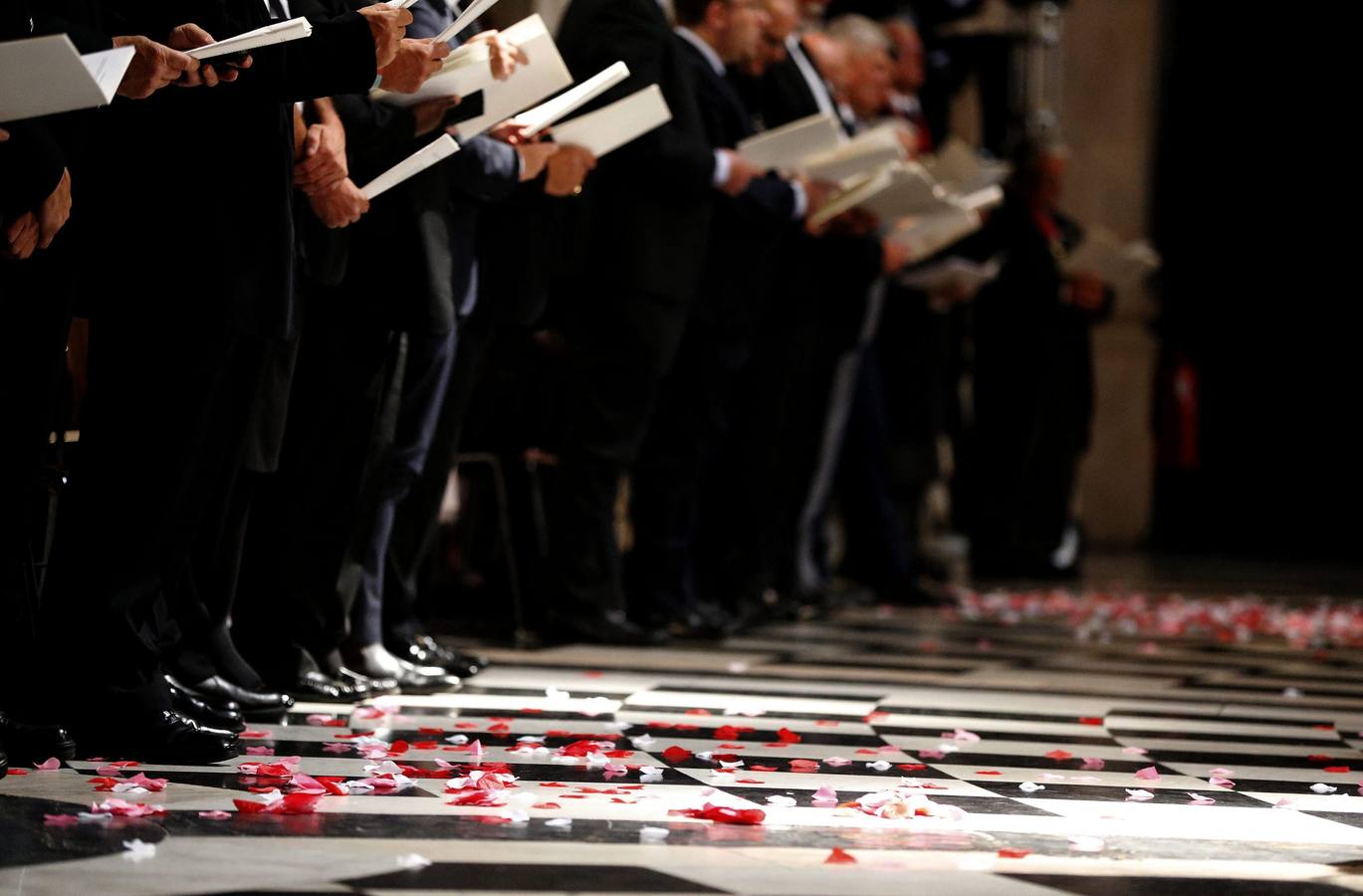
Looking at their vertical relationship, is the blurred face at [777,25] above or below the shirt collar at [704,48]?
above

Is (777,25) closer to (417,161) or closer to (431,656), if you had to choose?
(431,656)

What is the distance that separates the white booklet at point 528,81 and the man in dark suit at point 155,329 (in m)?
0.65

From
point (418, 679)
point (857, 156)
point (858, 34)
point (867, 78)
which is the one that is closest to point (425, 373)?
point (418, 679)

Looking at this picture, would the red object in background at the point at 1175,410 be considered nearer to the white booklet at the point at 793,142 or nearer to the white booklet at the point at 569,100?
the white booklet at the point at 793,142

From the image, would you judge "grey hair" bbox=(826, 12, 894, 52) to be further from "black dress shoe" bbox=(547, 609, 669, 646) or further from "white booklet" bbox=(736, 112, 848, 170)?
"black dress shoe" bbox=(547, 609, 669, 646)

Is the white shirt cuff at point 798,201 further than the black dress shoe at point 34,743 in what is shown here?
Yes

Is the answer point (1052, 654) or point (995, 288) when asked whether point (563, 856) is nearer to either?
point (1052, 654)

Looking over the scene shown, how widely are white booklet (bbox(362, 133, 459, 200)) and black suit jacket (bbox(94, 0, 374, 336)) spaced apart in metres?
0.26

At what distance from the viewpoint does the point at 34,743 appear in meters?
2.62

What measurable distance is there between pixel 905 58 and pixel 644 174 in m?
2.67

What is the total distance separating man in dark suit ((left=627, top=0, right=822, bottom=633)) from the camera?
5273mm

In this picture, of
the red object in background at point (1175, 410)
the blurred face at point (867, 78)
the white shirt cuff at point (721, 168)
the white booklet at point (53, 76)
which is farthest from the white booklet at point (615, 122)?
the red object in background at point (1175, 410)

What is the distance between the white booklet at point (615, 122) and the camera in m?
3.98

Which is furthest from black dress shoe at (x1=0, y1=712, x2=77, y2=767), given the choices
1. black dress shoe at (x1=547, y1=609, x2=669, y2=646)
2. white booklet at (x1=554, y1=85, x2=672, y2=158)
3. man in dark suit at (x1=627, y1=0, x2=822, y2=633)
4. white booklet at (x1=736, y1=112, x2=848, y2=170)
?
man in dark suit at (x1=627, y1=0, x2=822, y2=633)
